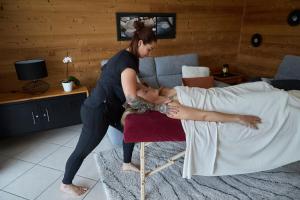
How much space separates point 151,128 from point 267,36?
3418 mm

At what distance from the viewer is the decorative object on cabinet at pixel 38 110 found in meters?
2.48

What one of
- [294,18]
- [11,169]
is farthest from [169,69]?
[11,169]

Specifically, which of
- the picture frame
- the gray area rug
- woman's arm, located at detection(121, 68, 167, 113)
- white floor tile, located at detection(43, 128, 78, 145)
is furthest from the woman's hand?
the picture frame

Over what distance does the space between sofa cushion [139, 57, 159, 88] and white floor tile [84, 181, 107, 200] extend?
175 cm

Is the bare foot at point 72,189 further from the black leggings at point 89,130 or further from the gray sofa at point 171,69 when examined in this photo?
the gray sofa at point 171,69

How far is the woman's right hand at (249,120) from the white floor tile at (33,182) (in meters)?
1.70

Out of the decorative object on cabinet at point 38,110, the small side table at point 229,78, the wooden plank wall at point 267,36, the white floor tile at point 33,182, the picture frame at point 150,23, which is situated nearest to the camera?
the white floor tile at point 33,182

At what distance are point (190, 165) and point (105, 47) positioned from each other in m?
2.31

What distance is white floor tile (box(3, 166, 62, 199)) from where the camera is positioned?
1893 mm

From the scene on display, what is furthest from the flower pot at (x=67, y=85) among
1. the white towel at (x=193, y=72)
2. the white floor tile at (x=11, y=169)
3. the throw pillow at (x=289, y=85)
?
the throw pillow at (x=289, y=85)

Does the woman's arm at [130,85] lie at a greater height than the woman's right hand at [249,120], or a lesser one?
greater

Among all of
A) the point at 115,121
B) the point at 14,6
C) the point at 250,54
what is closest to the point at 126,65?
the point at 115,121

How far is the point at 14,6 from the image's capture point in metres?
2.61

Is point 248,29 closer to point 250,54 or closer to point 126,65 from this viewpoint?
point 250,54
